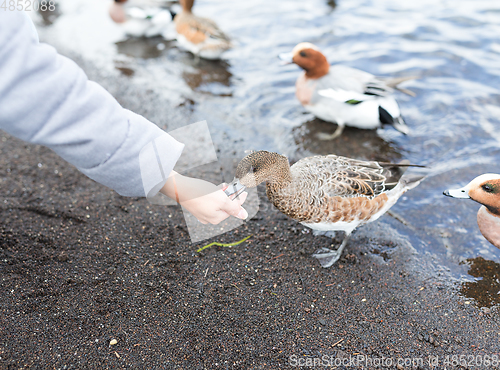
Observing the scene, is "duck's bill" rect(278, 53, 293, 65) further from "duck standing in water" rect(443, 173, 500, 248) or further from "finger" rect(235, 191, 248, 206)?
"finger" rect(235, 191, 248, 206)

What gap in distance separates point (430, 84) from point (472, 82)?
61 centimetres

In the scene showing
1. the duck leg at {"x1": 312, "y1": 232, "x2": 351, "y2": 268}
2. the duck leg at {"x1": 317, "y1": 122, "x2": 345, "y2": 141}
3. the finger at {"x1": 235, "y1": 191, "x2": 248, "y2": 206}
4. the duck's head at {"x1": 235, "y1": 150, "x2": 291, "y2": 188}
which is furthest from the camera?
the duck leg at {"x1": 317, "y1": 122, "x2": 345, "y2": 141}

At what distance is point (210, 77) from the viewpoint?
6.25 m

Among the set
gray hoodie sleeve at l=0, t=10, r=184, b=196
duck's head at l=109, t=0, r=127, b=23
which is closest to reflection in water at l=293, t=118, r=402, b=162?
gray hoodie sleeve at l=0, t=10, r=184, b=196

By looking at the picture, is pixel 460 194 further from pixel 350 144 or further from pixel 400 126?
pixel 350 144

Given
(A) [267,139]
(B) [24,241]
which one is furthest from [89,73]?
(B) [24,241]

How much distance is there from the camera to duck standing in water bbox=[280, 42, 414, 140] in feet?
15.4

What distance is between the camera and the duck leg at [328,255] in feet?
10.6

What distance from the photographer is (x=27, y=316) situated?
256 centimetres

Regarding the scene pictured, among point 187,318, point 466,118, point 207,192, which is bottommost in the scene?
point 187,318

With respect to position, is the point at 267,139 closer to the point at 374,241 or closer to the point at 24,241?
the point at 374,241

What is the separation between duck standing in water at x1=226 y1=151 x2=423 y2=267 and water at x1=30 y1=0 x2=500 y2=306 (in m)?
0.74

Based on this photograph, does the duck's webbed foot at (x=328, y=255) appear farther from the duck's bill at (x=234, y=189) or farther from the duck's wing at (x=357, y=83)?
the duck's wing at (x=357, y=83)

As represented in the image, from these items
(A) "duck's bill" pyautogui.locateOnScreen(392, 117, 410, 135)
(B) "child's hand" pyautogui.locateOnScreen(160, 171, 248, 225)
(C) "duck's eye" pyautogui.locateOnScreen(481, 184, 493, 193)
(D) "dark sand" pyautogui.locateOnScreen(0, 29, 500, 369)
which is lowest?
(D) "dark sand" pyautogui.locateOnScreen(0, 29, 500, 369)
